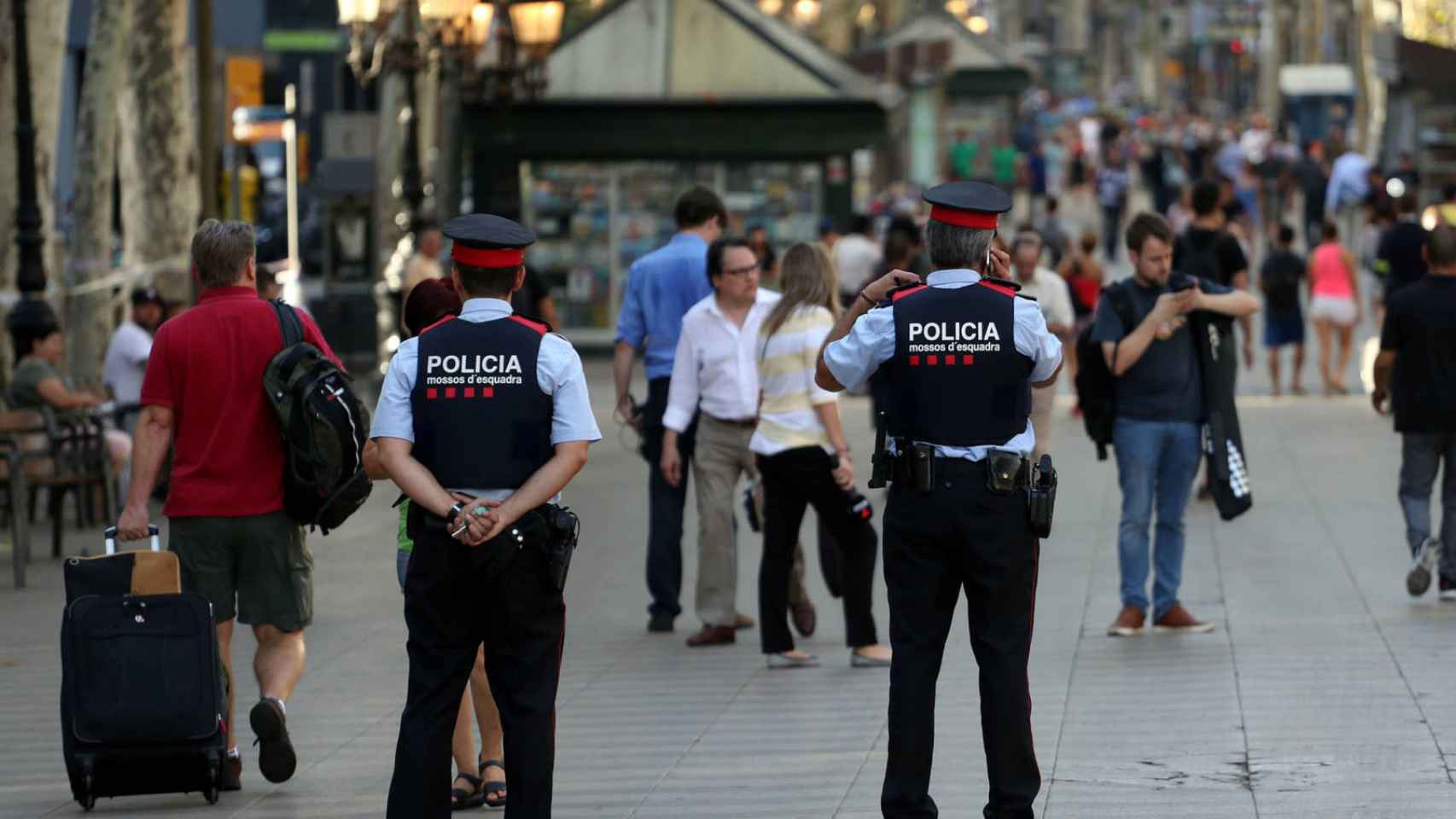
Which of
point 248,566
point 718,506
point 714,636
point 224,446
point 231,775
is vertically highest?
point 224,446

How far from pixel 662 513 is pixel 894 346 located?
4.63 metres

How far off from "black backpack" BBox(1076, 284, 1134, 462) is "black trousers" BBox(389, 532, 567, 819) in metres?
4.50

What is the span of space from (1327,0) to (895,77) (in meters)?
63.9

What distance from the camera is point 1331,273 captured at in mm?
22000

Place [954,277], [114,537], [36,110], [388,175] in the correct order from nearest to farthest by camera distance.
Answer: [954,277] → [114,537] → [36,110] → [388,175]

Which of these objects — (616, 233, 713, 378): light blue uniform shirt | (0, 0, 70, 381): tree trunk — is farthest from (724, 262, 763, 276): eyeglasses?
(0, 0, 70, 381): tree trunk

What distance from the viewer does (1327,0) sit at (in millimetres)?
104250

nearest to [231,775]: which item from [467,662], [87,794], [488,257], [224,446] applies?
[87,794]

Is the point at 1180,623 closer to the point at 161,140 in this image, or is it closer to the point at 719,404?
the point at 719,404

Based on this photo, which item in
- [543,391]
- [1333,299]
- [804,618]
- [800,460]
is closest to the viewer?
[543,391]

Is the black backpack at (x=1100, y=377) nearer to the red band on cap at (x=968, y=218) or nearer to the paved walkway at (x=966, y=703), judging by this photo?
the paved walkway at (x=966, y=703)

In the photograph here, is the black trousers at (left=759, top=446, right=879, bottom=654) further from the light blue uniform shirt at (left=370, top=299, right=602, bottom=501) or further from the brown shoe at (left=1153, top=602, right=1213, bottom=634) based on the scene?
the light blue uniform shirt at (left=370, top=299, right=602, bottom=501)

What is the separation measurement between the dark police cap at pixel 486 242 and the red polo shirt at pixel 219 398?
140 centimetres

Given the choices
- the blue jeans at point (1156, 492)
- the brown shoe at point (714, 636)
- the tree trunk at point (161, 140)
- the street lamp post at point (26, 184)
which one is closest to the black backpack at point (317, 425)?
the brown shoe at point (714, 636)
